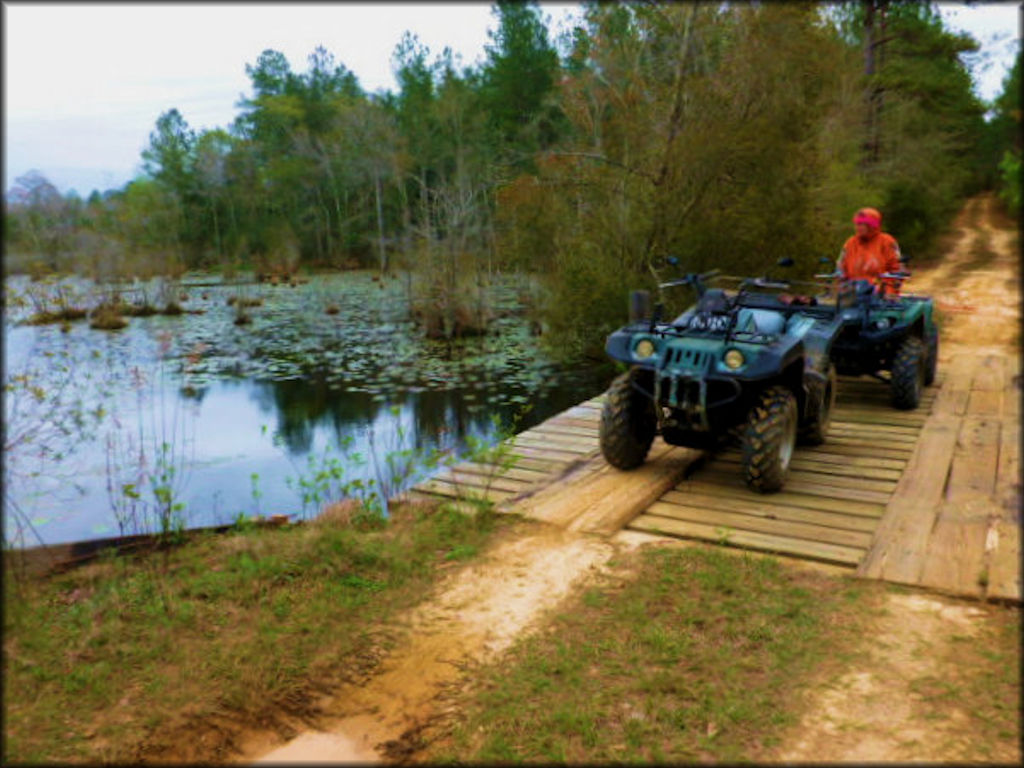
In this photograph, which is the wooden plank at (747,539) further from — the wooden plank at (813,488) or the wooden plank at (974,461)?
the wooden plank at (974,461)

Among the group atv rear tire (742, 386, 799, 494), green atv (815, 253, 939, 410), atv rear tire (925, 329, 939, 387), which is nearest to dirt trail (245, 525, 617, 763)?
atv rear tire (742, 386, 799, 494)

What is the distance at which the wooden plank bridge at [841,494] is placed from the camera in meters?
4.03

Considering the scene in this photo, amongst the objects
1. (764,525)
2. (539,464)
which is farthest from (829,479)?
(539,464)

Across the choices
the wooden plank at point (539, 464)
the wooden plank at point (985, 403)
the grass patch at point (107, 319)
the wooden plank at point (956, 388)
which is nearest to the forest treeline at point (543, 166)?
the grass patch at point (107, 319)

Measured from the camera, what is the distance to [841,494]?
4953 mm

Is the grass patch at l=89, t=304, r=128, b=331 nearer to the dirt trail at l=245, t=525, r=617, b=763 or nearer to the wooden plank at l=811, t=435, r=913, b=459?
the dirt trail at l=245, t=525, r=617, b=763

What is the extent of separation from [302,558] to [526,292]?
33.8 feet

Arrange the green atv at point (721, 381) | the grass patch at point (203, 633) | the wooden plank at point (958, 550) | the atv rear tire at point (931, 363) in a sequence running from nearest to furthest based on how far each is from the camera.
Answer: the grass patch at point (203, 633) → the wooden plank at point (958, 550) → the green atv at point (721, 381) → the atv rear tire at point (931, 363)

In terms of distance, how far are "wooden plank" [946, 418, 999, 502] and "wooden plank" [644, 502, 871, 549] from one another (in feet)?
3.12

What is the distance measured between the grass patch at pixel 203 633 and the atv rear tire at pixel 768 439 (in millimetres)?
1710

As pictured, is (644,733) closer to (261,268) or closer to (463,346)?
(463,346)

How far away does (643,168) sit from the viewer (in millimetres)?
9969

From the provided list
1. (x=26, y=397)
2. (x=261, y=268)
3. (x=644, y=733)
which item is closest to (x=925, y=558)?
(x=644, y=733)

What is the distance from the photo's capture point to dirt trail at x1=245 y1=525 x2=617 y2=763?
298 cm
